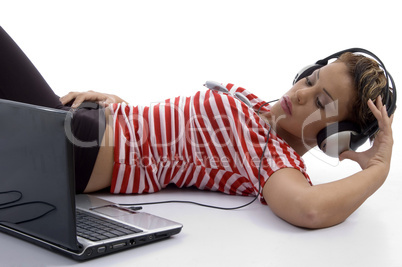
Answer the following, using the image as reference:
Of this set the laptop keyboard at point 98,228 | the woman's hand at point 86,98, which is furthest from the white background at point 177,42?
the laptop keyboard at point 98,228

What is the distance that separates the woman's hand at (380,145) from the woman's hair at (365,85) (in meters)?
0.03

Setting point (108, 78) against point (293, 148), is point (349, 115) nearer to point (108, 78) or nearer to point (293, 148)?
point (293, 148)

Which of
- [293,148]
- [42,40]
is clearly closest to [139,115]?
[293,148]

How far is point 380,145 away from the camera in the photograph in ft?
4.35

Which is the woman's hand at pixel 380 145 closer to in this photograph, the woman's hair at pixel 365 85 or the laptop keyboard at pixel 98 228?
the woman's hair at pixel 365 85

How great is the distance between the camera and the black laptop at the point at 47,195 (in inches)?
33.2

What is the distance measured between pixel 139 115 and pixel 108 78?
96 cm

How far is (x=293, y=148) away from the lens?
1.52 m

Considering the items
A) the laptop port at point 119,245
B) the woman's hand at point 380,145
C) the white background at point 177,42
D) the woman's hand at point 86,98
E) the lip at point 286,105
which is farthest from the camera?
the white background at point 177,42

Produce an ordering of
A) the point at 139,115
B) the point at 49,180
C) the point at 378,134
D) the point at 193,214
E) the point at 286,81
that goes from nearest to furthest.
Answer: the point at 49,180 < the point at 193,214 < the point at 378,134 < the point at 139,115 < the point at 286,81

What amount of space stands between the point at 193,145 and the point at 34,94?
0.47 metres

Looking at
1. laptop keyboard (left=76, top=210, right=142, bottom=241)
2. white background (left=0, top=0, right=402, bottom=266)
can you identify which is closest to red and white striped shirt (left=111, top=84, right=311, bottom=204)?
laptop keyboard (left=76, top=210, right=142, bottom=241)

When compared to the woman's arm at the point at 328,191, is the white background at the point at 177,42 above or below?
above

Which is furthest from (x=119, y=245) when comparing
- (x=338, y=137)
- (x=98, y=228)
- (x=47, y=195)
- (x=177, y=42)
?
(x=177, y=42)
